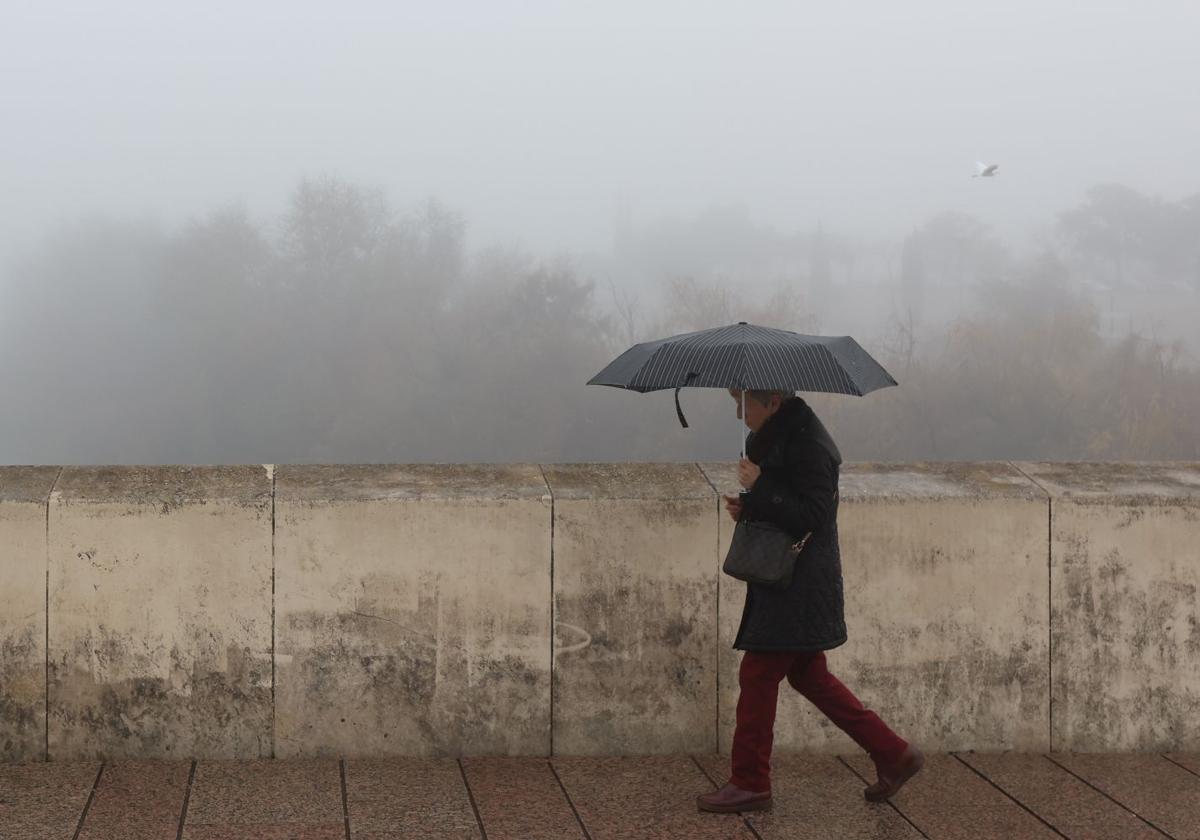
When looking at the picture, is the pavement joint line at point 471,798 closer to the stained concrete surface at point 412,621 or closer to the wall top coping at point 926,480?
the stained concrete surface at point 412,621

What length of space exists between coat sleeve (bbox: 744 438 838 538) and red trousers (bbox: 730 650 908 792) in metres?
0.45

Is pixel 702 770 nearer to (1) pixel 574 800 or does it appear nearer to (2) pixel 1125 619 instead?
(1) pixel 574 800

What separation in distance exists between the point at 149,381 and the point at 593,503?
354 feet

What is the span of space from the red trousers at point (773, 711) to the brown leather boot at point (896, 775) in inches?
0.9

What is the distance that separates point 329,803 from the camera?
13.7ft

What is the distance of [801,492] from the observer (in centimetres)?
387

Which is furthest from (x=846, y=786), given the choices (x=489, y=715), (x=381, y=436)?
(x=381, y=436)

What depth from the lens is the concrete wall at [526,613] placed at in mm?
4539

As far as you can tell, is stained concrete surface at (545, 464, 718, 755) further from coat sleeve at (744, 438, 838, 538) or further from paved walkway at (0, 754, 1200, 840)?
coat sleeve at (744, 438, 838, 538)

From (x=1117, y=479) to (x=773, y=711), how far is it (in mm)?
1948

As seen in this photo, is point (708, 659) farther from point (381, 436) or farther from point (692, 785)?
point (381, 436)

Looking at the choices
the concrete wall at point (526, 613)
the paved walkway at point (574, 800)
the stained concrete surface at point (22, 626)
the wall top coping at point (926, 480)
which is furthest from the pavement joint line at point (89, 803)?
the wall top coping at point (926, 480)

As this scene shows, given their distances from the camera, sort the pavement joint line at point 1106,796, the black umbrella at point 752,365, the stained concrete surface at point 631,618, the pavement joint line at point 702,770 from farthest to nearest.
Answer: the stained concrete surface at point 631,618
the pavement joint line at point 702,770
the pavement joint line at point 1106,796
the black umbrella at point 752,365

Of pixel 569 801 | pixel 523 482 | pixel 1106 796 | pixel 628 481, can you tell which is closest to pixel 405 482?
pixel 523 482
